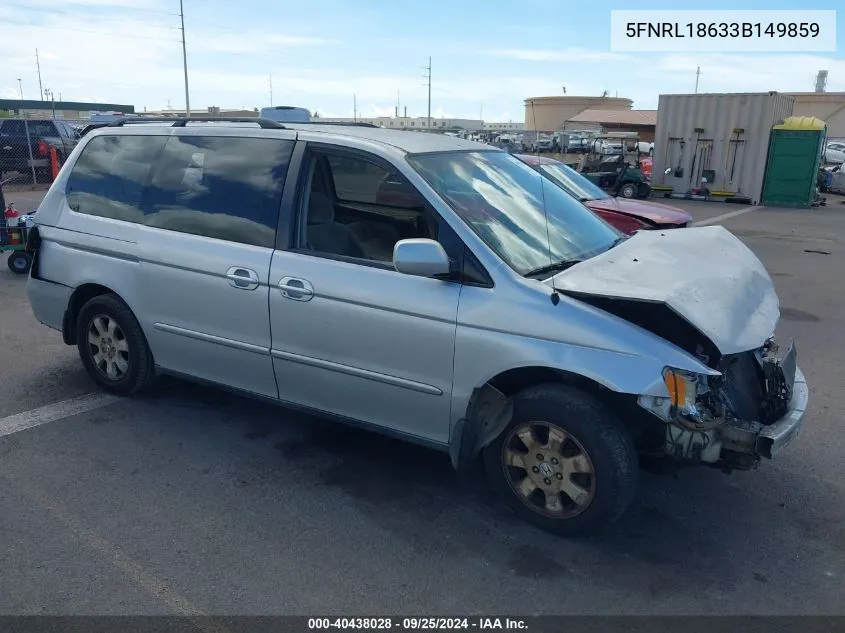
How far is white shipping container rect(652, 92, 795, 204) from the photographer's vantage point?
816 inches

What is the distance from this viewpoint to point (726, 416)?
3.27 meters

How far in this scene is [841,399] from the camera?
5.32 meters

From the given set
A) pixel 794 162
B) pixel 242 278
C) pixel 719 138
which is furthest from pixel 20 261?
pixel 794 162

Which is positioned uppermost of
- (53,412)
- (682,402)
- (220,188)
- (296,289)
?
(220,188)

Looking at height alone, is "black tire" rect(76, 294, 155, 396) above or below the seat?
below

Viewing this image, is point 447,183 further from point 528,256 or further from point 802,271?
point 802,271

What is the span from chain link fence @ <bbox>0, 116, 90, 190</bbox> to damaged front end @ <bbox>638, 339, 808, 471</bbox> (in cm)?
1983

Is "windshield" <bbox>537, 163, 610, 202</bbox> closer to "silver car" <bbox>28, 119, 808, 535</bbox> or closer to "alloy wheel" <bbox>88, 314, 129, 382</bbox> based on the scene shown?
"silver car" <bbox>28, 119, 808, 535</bbox>

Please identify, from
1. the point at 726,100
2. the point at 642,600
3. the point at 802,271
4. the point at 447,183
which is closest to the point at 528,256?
the point at 447,183

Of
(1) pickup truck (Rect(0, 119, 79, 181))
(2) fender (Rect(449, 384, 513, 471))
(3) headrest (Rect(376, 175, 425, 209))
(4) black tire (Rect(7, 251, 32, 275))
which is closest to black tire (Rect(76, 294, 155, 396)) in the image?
(3) headrest (Rect(376, 175, 425, 209))

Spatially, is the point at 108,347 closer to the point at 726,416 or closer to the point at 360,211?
the point at 360,211

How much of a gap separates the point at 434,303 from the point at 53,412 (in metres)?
2.96

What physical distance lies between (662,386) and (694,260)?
1044 millimetres

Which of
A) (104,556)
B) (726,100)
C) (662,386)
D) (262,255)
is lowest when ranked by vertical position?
(104,556)
